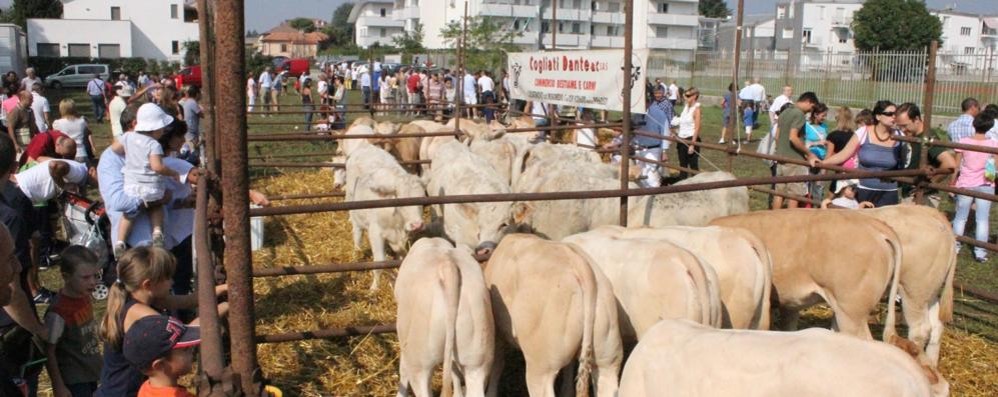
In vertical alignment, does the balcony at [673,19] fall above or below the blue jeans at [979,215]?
above

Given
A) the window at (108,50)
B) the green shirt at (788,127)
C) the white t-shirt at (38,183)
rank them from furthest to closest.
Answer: the window at (108,50)
the green shirt at (788,127)
the white t-shirt at (38,183)

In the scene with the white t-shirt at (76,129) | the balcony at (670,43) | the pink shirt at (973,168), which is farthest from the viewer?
the balcony at (670,43)

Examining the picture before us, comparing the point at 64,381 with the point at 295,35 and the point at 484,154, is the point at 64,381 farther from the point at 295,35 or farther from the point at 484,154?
the point at 295,35

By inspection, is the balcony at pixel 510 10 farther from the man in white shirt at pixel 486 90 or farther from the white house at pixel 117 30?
the man in white shirt at pixel 486 90

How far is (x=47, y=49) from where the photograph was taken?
6662 cm

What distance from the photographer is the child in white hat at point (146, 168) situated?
21.2 feet

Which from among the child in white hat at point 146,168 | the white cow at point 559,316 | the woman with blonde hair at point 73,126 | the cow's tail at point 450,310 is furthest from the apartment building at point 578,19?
the cow's tail at point 450,310

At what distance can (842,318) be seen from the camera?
574 centimetres

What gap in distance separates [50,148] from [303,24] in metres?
148

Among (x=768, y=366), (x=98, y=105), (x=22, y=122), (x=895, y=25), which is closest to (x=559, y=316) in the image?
(x=768, y=366)

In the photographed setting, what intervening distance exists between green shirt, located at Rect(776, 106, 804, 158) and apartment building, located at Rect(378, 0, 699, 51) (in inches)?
2196

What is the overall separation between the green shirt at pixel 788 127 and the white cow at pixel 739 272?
18.1ft

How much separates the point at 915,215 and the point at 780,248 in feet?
3.69

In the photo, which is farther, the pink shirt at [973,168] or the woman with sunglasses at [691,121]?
the woman with sunglasses at [691,121]
